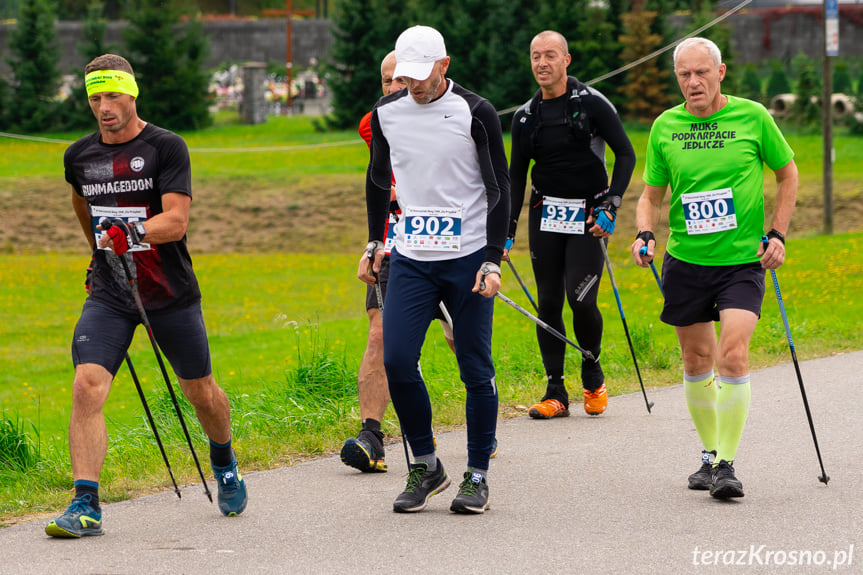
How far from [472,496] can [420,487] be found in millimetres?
268

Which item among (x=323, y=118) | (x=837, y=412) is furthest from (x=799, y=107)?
(x=837, y=412)

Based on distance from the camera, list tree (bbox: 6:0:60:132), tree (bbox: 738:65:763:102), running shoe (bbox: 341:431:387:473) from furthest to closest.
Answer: tree (bbox: 6:0:60:132)
tree (bbox: 738:65:763:102)
running shoe (bbox: 341:431:387:473)

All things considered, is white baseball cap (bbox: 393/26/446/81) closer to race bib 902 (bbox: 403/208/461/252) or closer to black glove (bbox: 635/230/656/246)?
race bib 902 (bbox: 403/208/461/252)

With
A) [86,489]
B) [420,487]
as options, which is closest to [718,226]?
[420,487]

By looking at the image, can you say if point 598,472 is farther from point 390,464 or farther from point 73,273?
point 73,273

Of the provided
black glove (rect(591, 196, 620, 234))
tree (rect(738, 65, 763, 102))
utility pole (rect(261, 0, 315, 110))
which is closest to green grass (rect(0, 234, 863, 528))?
black glove (rect(591, 196, 620, 234))

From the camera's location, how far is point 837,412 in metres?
8.03

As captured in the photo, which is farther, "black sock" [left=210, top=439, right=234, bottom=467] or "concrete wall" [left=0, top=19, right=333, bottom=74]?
"concrete wall" [left=0, top=19, right=333, bottom=74]

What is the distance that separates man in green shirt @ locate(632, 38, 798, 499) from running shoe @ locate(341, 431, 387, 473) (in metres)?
1.69

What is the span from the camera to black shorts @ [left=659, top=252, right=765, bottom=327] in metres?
6.15

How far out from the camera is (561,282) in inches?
333

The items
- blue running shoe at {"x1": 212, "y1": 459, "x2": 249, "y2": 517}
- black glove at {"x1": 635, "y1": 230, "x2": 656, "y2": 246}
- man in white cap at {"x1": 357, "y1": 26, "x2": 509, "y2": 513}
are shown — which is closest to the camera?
man in white cap at {"x1": 357, "y1": 26, "x2": 509, "y2": 513}

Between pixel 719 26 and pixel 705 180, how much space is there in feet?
119

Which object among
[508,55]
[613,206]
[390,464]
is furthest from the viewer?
[508,55]
